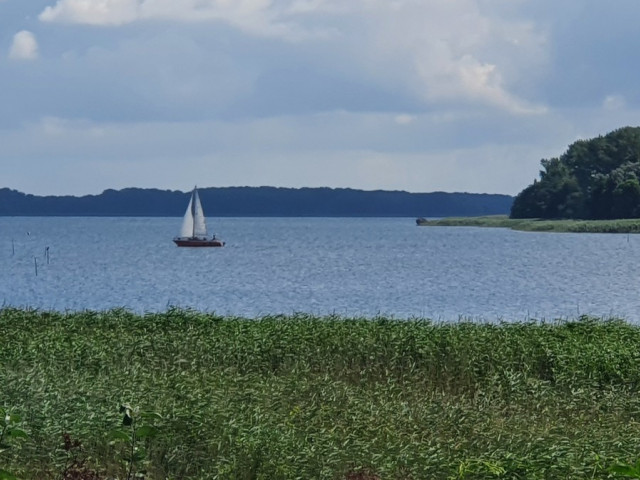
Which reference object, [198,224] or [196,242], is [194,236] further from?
[198,224]

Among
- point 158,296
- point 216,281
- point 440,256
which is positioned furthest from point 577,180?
point 158,296

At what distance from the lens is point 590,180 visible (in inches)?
6540

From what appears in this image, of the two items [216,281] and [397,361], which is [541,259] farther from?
[397,361]

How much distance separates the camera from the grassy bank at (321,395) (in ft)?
42.8

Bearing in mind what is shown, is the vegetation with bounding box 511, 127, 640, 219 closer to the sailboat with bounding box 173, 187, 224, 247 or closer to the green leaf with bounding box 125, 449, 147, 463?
the sailboat with bounding box 173, 187, 224, 247

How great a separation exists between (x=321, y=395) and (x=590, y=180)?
6130 inches

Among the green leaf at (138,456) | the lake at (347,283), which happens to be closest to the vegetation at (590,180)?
the lake at (347,283)

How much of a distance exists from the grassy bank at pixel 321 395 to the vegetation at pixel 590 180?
131 meters

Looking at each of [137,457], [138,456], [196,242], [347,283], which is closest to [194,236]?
[196,242]

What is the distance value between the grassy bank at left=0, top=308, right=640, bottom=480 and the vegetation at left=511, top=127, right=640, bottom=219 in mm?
130802

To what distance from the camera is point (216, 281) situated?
2872 inches

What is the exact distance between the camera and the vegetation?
152 m

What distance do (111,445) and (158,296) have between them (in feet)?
Answer: 157

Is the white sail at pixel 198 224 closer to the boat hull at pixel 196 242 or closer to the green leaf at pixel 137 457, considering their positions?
the boat hull at pixel 196 242
